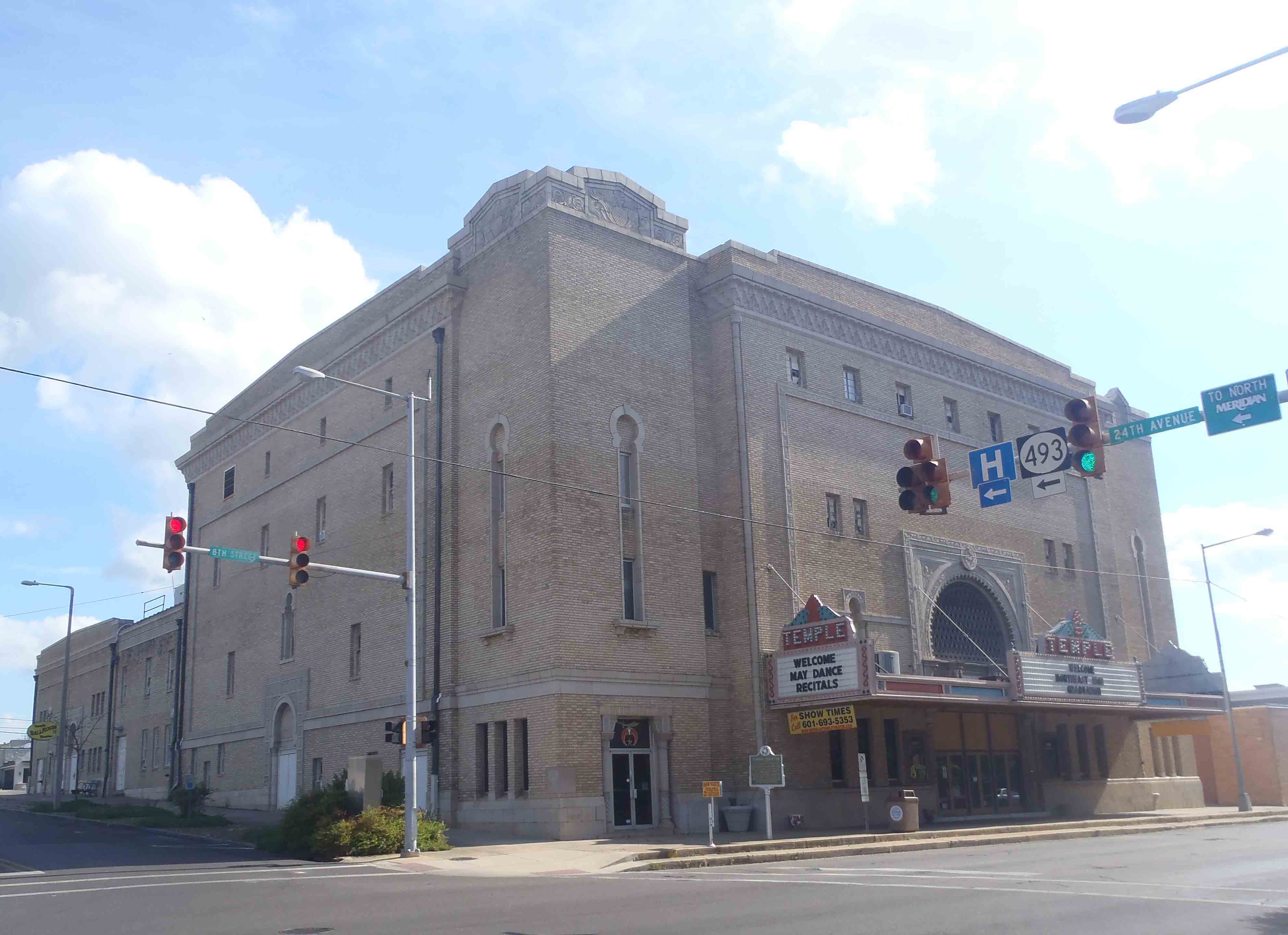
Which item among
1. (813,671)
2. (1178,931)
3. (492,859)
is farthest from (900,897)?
(813,671)

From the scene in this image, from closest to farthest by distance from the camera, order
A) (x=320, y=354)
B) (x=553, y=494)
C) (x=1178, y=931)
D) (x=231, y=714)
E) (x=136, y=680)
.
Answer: (x=1178, y=931) → (x=553, y=494) → (x=320, y=354) → (x=231, y=714) → (x=136, y=680)

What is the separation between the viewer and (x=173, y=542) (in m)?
21.0

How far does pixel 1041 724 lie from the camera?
4269 centimetres

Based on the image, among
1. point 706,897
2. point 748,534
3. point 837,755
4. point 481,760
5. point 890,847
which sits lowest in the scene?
point 890,847

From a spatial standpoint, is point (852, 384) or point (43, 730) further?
point (43, 730)

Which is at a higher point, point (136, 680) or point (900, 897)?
point (136, 680)

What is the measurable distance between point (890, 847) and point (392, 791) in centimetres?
1195

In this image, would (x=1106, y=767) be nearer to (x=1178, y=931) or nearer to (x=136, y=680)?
(x=1178, y=931)

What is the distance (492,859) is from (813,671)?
35.5 ft

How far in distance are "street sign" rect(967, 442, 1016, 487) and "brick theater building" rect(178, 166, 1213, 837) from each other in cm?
574

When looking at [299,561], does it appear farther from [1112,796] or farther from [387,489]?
[1112,796]

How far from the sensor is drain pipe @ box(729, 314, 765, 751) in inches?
1287

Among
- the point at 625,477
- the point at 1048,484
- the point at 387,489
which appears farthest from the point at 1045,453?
the point at 387,489

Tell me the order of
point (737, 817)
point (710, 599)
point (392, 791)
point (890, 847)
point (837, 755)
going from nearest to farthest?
1. point (890, 847)
2. point (392, 791)
3. point (737, 817)
4. point (710, 599)
5. point (837, 755)
